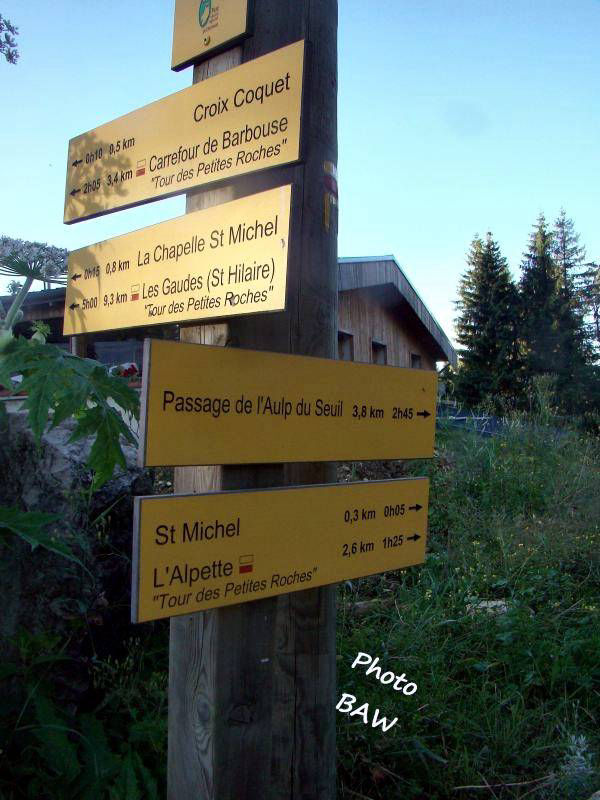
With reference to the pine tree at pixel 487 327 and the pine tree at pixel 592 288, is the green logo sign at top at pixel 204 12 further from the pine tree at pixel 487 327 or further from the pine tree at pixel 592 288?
the pine tree at pixel 592 288

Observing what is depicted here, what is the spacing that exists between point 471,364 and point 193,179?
159 ft

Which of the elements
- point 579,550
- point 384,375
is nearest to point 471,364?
point 579,550

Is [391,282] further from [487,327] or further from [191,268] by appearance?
[487,327]

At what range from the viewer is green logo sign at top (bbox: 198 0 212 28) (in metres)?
2.20

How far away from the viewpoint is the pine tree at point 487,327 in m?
46.2

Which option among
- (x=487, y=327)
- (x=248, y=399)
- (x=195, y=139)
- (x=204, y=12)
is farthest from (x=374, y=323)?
(x=487, y=327)

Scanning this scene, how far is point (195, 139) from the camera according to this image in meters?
2.11

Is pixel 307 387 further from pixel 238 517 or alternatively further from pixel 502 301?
pixel 502 301

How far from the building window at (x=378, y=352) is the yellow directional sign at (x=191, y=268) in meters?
12.8

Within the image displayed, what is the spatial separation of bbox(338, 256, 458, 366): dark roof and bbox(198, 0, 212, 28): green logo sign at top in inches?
316

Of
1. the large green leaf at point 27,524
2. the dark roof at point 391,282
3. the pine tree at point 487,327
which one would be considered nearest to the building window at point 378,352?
the dark roof at point 391,282

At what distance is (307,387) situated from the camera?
6.83ft

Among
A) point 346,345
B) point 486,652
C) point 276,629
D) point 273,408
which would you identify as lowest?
point 486,652

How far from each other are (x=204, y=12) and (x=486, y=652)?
3.32 m
